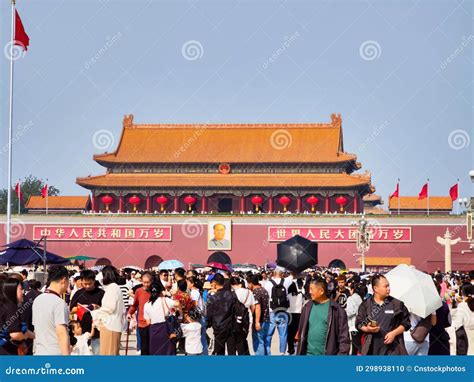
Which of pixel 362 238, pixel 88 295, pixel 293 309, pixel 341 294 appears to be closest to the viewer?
pixel 88 295

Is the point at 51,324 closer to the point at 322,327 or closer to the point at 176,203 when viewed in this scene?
the point at 322,327

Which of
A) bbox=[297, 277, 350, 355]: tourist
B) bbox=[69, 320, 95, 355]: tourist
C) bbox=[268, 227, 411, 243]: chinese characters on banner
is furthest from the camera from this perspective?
bbox=[268, 227, 411, 243]: chinese characters on banner

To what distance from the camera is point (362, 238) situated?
150 feet

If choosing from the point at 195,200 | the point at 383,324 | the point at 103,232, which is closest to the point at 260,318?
the point at 383,324

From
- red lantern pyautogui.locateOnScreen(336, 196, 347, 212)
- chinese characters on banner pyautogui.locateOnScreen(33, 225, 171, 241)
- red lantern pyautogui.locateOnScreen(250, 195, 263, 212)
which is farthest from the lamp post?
chinese characters on banner pyautogui.locateOnScreen(33, 225, 171, 241)

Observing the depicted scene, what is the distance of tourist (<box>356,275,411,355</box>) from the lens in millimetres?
8508

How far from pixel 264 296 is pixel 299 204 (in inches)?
1564

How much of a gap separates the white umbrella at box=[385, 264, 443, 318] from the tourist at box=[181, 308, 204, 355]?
2416 millimetres

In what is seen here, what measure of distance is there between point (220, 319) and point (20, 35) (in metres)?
19.2

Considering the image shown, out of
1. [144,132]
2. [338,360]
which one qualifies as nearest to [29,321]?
[338,360]

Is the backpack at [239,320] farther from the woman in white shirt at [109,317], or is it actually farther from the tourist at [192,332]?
the woman in white shirt at [109,317]

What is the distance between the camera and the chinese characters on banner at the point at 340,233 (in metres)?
49.1

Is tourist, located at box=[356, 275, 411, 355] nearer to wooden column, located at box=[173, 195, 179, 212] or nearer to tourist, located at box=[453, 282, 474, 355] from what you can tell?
tourist, located at box=[453, 282, 474, 355]

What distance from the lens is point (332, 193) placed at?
175 ft
